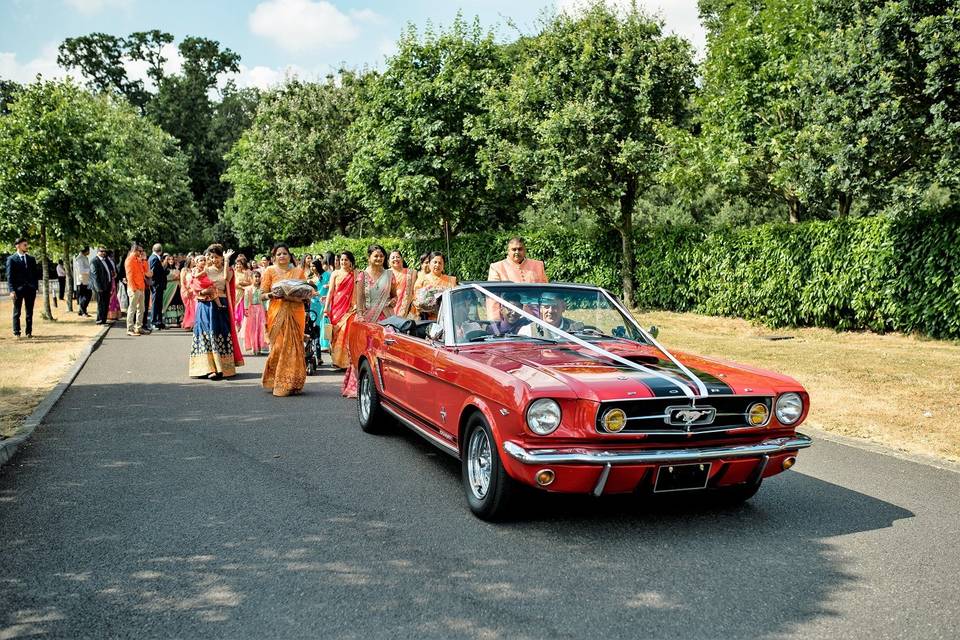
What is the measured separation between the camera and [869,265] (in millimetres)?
16438

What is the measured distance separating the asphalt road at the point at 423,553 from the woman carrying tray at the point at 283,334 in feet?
10.7

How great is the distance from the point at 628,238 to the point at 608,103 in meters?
3.90

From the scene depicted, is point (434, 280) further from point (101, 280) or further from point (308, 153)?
point (308, 153)

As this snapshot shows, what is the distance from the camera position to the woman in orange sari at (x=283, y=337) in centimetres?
1089

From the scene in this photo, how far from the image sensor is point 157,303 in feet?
72.9

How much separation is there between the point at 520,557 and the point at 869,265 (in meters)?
14.2

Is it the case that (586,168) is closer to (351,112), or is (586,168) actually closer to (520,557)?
(520,557)

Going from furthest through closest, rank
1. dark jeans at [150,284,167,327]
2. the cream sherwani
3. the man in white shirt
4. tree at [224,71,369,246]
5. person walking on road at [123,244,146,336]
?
tree at [224,71,369,246] → the man in white shirt → dark jeans at [150,284,167,327] → person walking on road at [123,244,146,336] → the cream sherwani

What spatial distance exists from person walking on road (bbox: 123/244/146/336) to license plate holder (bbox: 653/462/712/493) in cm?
1804

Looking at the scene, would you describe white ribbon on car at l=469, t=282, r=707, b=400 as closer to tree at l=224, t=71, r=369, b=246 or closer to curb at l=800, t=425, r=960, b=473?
curb at l=800, t=425, r=960, b=473

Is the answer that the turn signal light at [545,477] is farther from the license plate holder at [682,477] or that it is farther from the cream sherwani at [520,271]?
the cream sherwani at [520,271]

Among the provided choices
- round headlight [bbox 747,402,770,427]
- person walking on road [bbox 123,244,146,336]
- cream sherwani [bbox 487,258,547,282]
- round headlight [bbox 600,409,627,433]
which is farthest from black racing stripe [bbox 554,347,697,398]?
person walking on road [bbox 123,244,146,336]

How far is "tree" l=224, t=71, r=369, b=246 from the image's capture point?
147ft

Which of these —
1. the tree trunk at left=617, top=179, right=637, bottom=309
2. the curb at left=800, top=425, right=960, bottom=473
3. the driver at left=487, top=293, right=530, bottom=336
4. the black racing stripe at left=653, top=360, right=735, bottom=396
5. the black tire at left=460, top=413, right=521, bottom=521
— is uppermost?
the tree trunk at left=617, top=179, right=637, bottom=309
